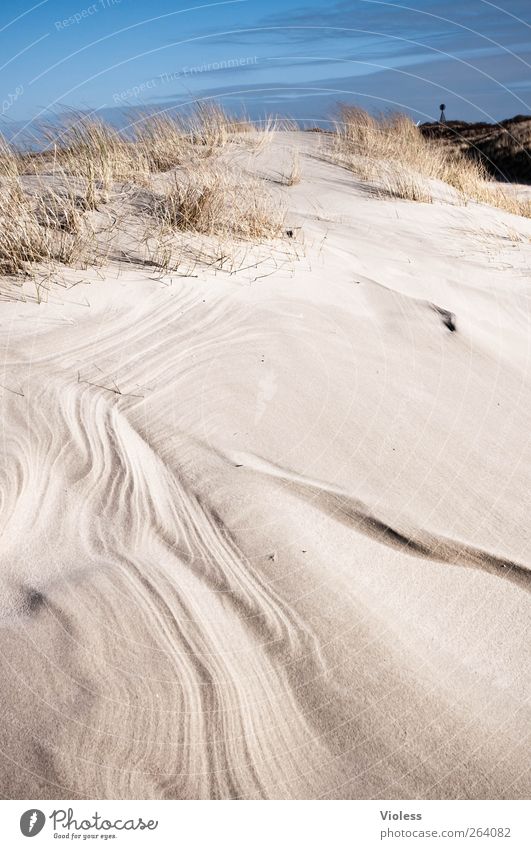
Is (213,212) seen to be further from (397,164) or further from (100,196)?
(397,164)

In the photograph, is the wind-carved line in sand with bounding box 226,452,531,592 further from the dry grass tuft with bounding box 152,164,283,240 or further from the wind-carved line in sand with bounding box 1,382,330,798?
the dry grass tuft with bounding box 152,164,283,240

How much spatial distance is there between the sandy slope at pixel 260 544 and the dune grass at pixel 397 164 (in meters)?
3.09

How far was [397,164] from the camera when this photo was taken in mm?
7086

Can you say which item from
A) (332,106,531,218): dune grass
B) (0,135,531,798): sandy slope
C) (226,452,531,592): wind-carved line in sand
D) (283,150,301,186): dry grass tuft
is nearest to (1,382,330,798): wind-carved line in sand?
(0,135,531,798): sandy slope

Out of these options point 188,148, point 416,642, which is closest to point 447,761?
point 416,642

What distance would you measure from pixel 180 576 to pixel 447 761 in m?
0.81

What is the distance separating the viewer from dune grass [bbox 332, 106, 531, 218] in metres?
6.20

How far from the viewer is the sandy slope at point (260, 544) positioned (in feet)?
5.14

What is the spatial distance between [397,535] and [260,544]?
430mm

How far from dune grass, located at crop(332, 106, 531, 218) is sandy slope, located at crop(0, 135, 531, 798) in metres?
3.09

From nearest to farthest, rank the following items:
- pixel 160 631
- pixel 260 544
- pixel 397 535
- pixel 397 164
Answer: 1. pixel 160 631
2. pixel 260 544
3. pixel 397 535
4. pixel 397 164

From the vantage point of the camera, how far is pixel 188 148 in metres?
6.11

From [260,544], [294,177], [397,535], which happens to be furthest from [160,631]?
[294,177]

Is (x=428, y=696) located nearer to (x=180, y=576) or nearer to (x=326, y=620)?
(x=326, y=620)
